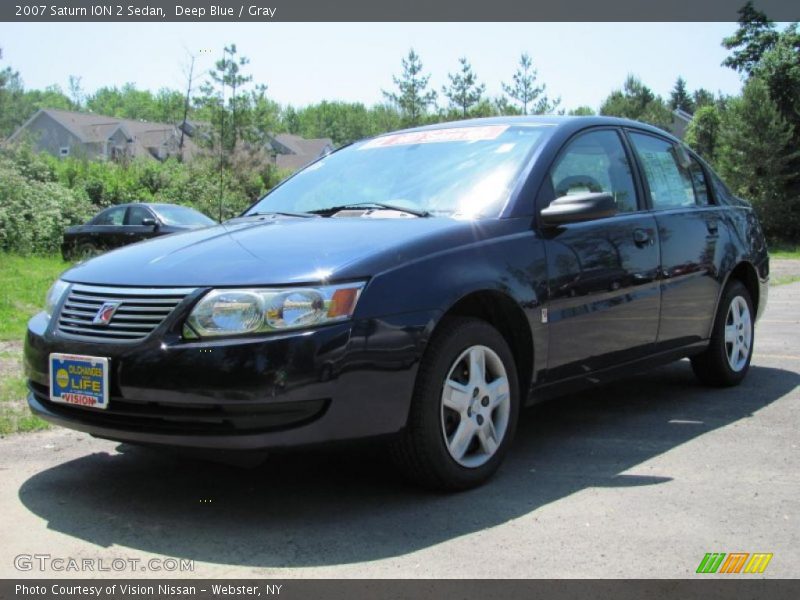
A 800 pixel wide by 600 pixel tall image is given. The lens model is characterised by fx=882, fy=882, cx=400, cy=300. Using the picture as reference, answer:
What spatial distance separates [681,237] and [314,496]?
2806mm

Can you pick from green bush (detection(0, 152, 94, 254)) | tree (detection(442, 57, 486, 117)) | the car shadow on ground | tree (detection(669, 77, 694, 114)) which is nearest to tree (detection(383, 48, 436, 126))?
tree (detection(442, 57, 486, 117))

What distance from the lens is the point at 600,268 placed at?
178 inches

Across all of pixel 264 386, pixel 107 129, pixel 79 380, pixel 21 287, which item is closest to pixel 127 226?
pixel 21 287

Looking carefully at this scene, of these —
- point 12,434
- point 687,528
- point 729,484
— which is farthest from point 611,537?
point 12,434

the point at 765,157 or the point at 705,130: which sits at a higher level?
the point at 705,130

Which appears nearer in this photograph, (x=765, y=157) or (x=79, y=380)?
(x=79, y=380)

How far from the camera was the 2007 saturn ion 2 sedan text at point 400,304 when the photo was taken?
3277mm

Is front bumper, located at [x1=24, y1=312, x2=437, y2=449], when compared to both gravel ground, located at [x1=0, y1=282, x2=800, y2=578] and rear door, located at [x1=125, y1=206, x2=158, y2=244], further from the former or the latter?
rear door, located at [x1=125, y1=206, x2=158, y2=244]

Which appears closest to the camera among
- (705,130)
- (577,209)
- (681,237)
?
(577,209)

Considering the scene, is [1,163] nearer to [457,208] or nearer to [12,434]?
[12,434]

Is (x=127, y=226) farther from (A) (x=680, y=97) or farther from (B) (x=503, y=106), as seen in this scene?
(A) (x=680, y=97)

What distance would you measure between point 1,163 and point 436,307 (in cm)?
2072

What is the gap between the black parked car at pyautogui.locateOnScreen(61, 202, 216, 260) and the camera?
15.9 metres
